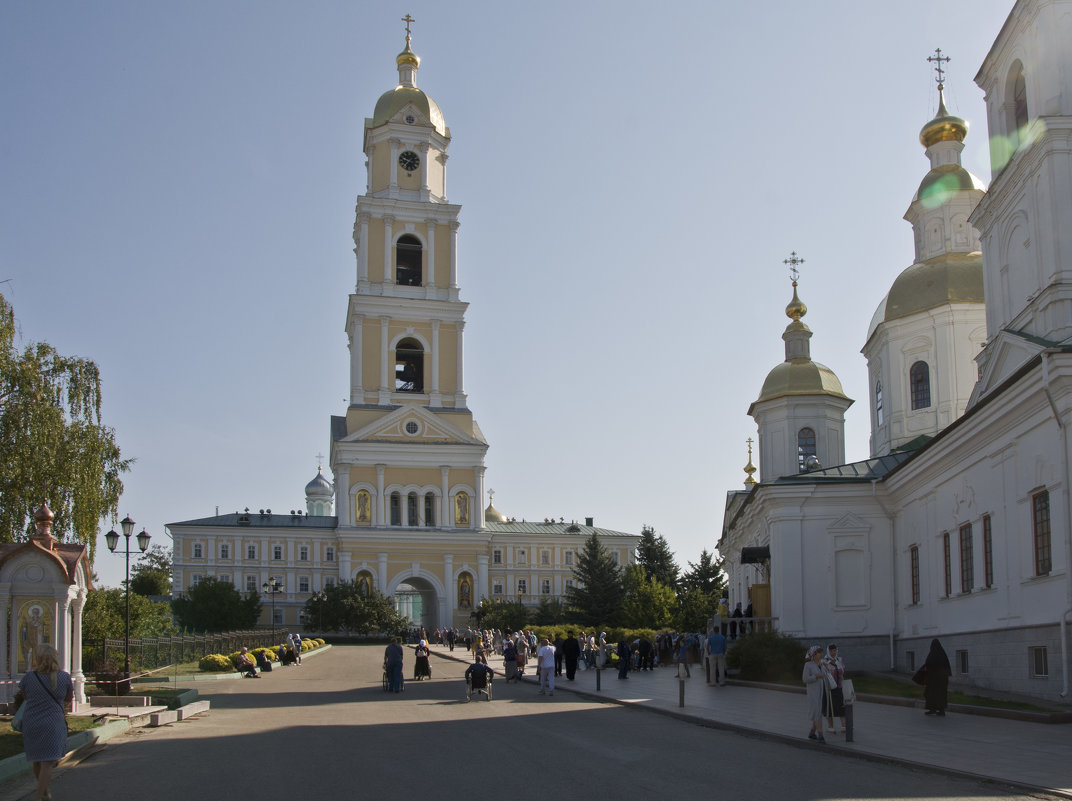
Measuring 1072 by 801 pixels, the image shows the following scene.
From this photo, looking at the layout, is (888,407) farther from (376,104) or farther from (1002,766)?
(376,104)

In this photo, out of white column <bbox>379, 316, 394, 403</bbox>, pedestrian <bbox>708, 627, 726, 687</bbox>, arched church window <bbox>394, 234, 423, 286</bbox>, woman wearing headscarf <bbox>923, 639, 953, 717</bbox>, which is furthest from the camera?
arched church window <bbox>394, 234, 423, 286</bbox>

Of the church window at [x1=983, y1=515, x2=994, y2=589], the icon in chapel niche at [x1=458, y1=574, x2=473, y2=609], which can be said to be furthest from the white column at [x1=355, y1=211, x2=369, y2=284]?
the church window at [x1=983, y1=515, x2=994, y2=589]

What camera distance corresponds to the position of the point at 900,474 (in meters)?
31.0

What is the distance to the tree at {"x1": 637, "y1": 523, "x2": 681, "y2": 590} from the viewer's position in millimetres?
89688

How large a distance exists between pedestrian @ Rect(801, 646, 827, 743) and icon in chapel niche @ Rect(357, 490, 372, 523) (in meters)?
62.1

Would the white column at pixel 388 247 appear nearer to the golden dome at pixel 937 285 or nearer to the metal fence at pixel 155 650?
the metal fence at pixel 155 650

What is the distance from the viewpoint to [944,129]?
132 feet

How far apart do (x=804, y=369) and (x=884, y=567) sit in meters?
18.1

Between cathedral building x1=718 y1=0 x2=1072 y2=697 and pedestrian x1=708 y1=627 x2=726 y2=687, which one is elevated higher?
cathedral building x1=718 y1=0 x2=1072 y2=697

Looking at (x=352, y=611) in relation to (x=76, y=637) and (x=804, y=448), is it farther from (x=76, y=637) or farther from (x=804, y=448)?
(x=76, y=637)

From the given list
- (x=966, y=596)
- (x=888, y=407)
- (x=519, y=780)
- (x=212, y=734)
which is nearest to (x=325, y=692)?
(x=212, y=734)

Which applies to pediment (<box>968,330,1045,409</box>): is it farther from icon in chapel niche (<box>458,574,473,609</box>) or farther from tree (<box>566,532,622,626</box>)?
icon in chapel niche (<box>458,574,473,609</box>)

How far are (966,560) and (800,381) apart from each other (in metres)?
23.9

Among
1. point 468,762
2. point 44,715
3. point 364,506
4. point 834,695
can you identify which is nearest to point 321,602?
point 364,506
